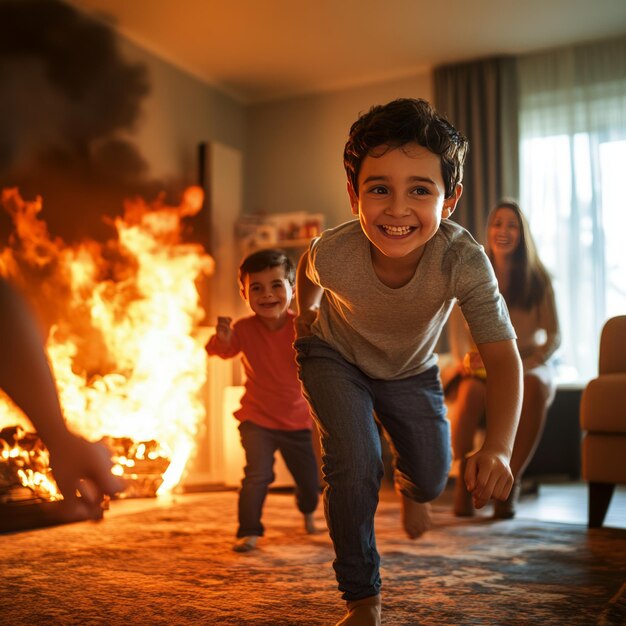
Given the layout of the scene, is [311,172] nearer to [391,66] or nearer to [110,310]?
[391,66]

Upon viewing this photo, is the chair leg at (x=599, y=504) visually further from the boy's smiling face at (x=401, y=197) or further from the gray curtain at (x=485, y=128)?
the gray curtain at (x=485, y=128)

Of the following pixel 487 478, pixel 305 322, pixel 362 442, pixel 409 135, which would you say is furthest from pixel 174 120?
pixel 487 478

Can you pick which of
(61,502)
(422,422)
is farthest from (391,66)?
(61,502)

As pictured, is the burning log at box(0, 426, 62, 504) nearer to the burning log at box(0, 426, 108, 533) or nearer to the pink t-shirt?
the burning log at box(0, 426, 108, 533)

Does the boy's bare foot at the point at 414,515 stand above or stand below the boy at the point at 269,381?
below

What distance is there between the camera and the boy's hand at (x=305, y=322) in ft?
5.78

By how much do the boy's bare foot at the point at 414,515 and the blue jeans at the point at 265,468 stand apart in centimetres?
53

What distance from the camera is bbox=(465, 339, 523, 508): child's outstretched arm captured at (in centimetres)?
117

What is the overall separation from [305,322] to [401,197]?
44cm

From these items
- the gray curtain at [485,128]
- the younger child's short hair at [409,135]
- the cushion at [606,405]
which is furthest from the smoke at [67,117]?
the cushion at [606,405]

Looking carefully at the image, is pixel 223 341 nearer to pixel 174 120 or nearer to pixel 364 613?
pixel 364 613

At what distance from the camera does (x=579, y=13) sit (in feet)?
14.6

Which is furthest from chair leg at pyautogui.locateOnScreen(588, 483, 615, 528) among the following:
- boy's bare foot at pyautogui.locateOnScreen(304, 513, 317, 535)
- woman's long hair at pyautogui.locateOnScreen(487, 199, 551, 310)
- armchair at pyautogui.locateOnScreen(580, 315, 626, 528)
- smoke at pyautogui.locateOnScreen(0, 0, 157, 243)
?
smoke at pyautogui.locateOnScreen(0, 0, 157, 243)

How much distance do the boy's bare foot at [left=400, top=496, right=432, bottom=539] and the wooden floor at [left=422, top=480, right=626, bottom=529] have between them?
38.3 inches
